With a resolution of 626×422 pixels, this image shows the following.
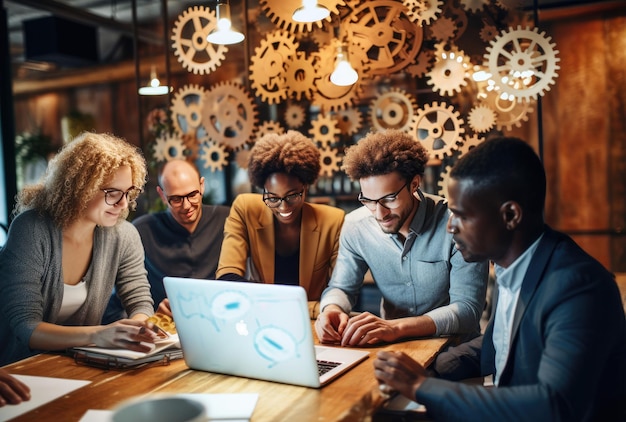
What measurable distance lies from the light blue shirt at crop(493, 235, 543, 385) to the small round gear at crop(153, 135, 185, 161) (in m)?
3.06

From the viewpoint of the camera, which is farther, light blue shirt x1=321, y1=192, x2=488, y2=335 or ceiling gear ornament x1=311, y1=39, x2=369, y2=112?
ceiling gear ornament x1=311, y1=39, x2=369, y2=112

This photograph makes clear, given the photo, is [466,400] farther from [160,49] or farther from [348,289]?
[160,49]

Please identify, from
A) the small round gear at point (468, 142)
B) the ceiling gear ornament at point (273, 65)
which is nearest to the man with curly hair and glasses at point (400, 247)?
the small round gear at point (468, 142)

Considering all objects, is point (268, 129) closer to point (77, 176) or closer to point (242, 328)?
point (77, 176)

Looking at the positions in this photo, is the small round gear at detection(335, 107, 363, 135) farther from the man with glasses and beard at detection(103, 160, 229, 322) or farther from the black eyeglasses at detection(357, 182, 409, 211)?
the black eyeglasses at detection(357, 182, 409, 211)

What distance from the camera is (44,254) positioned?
222 centimetres

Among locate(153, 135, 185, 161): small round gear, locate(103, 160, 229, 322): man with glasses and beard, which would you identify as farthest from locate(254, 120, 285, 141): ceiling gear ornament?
locate(103, 160, 229, 322): man with glasses and beard

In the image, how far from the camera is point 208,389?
158 centimetres

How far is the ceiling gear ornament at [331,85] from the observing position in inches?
146

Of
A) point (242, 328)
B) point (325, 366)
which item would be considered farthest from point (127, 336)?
point (325, 366)

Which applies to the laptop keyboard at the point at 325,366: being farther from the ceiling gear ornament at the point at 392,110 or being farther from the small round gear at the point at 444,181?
the ceiling gear ornament at the point at 392,110

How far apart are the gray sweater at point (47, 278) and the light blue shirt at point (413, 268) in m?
0.84

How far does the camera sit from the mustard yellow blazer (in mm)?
2914

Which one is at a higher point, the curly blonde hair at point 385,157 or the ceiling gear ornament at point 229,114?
the ceiling gear ornament at point 229,114
